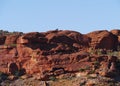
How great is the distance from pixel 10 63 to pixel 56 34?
29.0 ft

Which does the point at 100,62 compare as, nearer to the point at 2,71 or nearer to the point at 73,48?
the point at 73,48

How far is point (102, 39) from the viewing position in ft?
372

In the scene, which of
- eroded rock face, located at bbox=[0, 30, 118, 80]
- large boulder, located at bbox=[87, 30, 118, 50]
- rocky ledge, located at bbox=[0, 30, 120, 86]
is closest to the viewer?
rocky ledge, located at bbox=[0, 30, 120, 86]

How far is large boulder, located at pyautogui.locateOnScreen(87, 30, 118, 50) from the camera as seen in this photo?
114m

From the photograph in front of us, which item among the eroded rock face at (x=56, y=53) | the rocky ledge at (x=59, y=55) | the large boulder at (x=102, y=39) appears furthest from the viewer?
the large boulder at (x=102, y=39)

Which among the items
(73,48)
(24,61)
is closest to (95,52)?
(73,48)

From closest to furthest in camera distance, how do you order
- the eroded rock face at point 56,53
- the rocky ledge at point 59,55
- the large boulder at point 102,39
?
the rocky ledge at point 59,55, the eroded rock face at point 56,53, the large boulder at point 102,39

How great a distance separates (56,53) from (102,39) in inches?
366

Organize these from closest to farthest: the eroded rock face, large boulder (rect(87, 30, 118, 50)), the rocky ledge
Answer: the rocky ledge, the eroded rock face, large boulder (rect(87, 30, 118, 50))

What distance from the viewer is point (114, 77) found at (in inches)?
4013

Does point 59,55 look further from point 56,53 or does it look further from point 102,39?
point 102,39

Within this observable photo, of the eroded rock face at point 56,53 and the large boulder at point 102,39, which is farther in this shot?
the large boulder at point 102,39

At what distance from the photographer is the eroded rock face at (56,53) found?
104 metres

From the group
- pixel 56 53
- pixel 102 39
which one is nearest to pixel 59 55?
pixel 56 53
